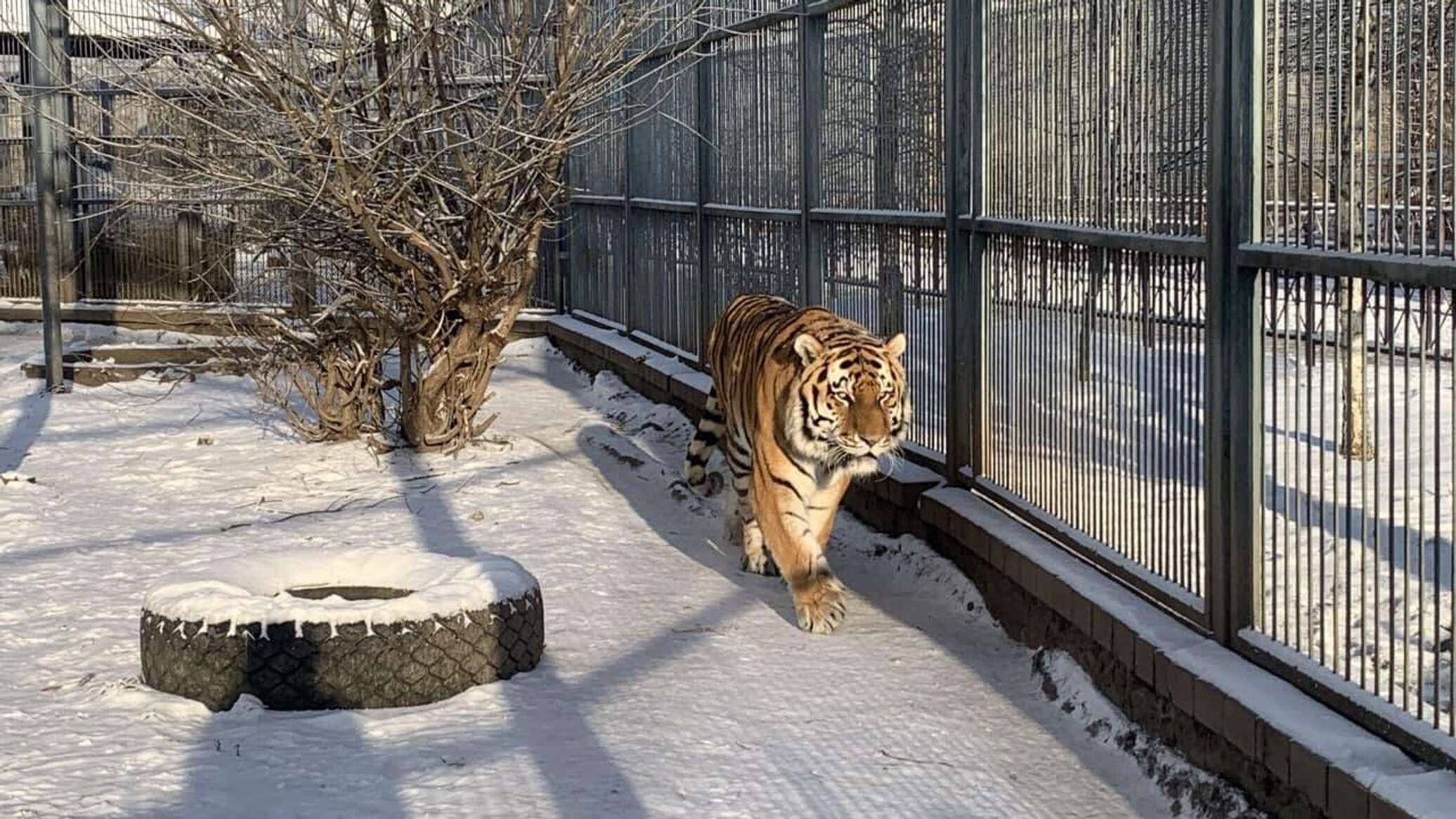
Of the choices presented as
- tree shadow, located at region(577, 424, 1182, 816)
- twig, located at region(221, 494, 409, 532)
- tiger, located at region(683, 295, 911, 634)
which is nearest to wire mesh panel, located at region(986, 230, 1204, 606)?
tiger, located at region(683, 295, 911, 634)

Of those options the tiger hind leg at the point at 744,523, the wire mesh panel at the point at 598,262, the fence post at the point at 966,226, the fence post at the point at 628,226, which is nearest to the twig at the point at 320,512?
the tiger hind leg at the point at 744,523

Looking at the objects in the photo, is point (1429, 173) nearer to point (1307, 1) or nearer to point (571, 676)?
point (1307, 1)

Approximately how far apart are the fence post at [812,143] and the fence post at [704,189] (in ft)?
6.72

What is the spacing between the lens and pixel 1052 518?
6480 millimetres

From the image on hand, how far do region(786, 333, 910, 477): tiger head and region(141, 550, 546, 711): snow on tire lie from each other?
A: 4.32 ft

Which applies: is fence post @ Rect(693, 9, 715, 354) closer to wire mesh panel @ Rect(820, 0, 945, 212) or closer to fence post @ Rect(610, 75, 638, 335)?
fence post @ Rect(610, 75, 638, 335)

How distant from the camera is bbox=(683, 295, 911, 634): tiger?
676 centimetres

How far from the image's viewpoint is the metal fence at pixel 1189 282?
4164 millimetres

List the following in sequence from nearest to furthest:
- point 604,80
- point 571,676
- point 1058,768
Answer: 1. point 1058,768
2. point 571,676
3. point 604,80

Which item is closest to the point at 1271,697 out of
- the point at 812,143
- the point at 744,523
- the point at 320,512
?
the point at 744,523

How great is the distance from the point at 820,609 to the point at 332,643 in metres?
1.84

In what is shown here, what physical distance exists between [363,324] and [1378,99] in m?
7.16

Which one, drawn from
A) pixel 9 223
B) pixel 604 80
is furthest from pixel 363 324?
pixel 9 223

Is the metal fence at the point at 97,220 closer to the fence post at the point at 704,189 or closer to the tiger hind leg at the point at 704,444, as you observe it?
the fence post at the point at 704,189
